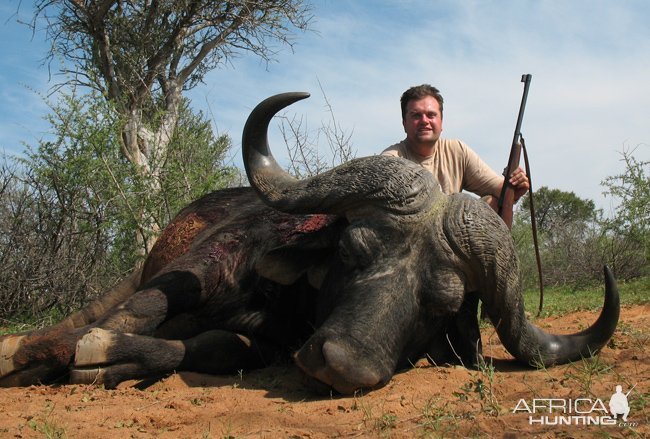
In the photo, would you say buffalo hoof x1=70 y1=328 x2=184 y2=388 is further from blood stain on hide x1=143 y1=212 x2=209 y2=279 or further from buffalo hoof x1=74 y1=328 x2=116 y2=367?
blood stain on hide x1=143 y1=212 x2=209 y2=279

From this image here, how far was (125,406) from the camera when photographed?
3.04m

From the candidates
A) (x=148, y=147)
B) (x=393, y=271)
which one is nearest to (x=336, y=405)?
(x=393, y=271)

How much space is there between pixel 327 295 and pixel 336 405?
0.73m

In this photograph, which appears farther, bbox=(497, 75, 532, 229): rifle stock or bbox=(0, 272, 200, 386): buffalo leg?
bbox=(497, 75, 532, 229): rifle stock

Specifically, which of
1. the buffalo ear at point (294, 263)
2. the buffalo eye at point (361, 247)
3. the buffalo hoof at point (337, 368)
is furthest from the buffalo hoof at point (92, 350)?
the buffalo eye at point (361, 247)

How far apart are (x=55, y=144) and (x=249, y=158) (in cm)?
470

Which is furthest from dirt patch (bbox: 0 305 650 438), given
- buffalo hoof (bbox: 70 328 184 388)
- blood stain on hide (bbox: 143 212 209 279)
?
blood stain on hide (bbox: 143 212 209 279)

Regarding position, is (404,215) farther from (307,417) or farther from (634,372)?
(634,372)

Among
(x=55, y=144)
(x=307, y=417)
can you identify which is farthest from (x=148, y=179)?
(x=307, y=417)

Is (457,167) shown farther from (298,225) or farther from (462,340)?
(462,340)

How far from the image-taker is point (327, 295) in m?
3.50

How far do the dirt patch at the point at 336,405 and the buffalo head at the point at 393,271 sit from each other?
0.16 m

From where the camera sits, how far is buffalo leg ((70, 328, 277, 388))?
3.45 m

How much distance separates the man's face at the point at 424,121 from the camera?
587 centimetres
